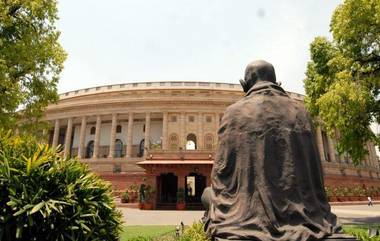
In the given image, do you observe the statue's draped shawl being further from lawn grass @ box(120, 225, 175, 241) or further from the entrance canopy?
the entrance canopy

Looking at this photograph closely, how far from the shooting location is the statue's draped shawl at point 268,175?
12.3 feet

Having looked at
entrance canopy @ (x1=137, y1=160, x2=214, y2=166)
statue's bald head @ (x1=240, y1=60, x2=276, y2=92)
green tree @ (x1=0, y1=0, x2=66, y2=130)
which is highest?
green tree @ (x1=0, y1=0, x2=66, y2=130)

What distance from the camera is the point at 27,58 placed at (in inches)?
566

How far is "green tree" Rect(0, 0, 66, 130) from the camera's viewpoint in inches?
529

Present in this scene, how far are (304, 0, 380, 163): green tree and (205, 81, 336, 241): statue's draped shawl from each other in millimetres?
10565

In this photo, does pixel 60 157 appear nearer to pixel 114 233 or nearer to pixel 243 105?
pixel 114 233

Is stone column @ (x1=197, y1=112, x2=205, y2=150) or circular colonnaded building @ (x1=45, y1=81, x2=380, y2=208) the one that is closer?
circular colonnaded building @ (x1=45, y1=81, x2=380, y2=208)

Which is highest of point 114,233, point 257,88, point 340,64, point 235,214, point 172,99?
point 172,99

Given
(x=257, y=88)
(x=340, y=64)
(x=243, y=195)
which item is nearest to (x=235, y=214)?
(x=243, y=195)

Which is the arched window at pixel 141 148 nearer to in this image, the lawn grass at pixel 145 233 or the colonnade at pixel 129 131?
the colonnade at pixel 129 131

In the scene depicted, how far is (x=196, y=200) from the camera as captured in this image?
98.0 feet

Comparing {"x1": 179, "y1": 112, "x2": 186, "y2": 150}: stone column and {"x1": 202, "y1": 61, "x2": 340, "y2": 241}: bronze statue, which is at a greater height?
{"x1": 179, "y1": 112, "x2": 186, "y2": 150}: stone column

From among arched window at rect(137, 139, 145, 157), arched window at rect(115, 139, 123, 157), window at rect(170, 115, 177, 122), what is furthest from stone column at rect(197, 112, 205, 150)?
arched window at rect(115, 139, 123, 157)

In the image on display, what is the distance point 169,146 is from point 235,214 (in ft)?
131
